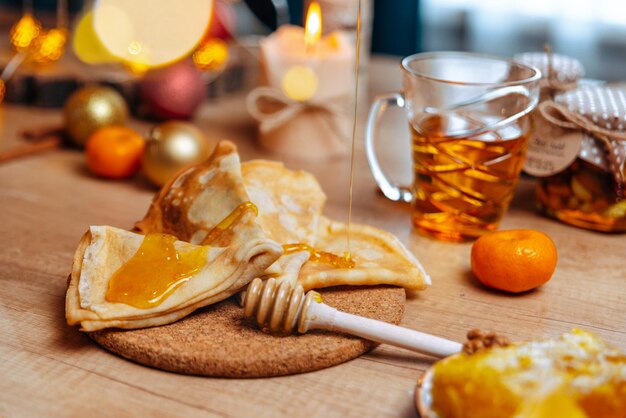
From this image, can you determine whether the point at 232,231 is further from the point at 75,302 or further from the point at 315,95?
the point at 315,95

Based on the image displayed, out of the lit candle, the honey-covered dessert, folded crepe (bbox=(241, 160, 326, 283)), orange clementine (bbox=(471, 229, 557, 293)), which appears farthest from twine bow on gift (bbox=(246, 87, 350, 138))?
the honey-covered dessert

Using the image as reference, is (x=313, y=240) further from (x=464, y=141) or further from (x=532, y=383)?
(x=532, y=383)

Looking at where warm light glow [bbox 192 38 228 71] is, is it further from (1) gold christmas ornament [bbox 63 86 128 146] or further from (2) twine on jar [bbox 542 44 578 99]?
(2) twine on jar [bbox 542 44 578 99]

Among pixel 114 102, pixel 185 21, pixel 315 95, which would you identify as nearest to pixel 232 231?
pixel 315 95

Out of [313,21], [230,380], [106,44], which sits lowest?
[230,380]

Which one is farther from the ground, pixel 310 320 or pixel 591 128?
pixel 591 128

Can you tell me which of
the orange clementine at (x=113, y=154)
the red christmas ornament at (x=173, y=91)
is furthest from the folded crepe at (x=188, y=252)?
the red christmas ornament at (x=173, y=91)

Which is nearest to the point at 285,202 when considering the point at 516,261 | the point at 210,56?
the point at 516,261

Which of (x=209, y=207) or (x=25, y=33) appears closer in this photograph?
(x=209, y=207)
